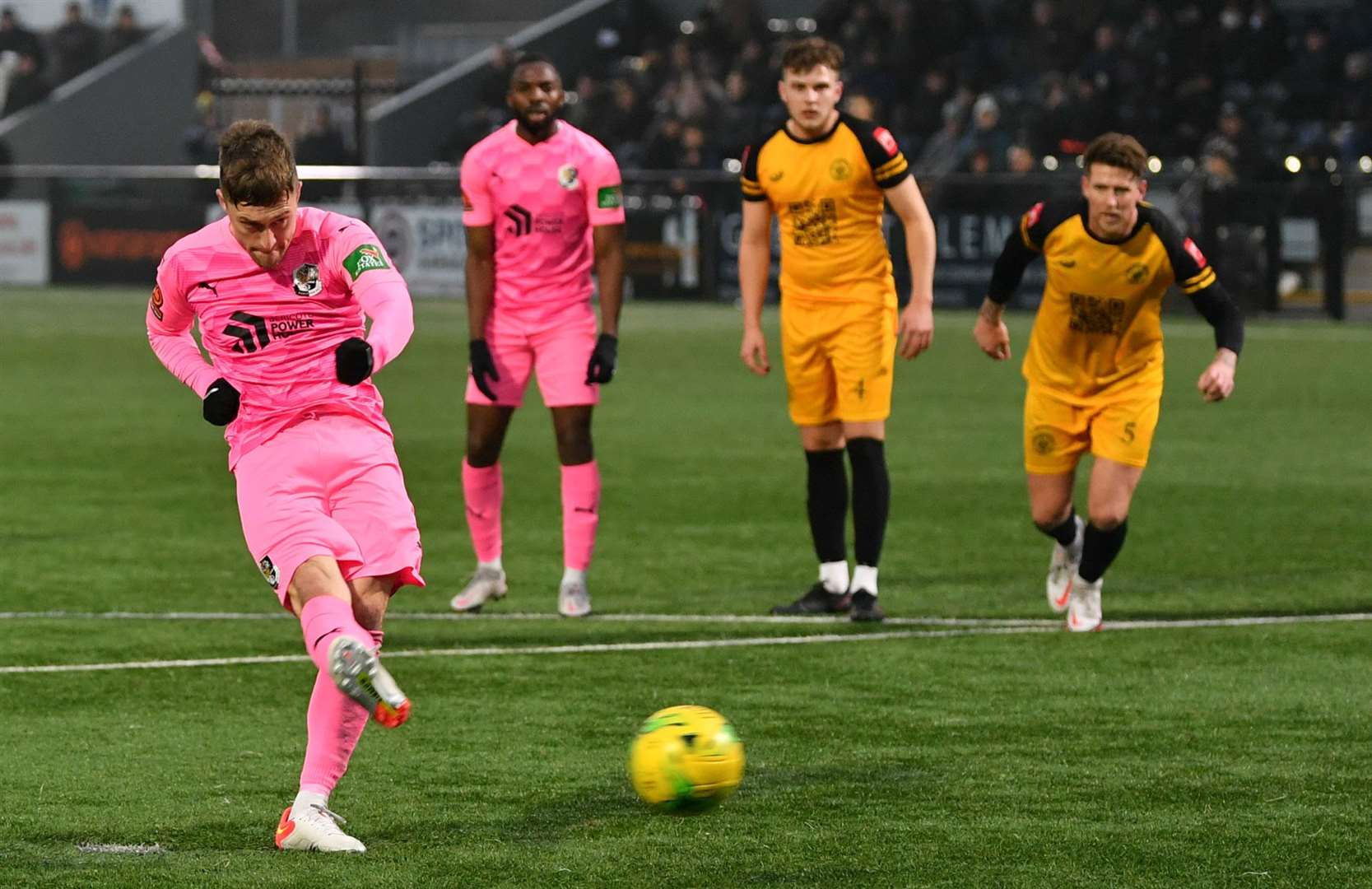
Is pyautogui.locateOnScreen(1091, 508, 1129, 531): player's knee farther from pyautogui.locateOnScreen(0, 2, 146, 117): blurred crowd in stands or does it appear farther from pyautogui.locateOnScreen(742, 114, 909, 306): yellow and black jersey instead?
pyautogui.locateOnScreen(0, 2, 146, 117): blurred crowd in stands

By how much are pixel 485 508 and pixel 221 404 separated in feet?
13.0

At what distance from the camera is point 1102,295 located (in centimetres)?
824

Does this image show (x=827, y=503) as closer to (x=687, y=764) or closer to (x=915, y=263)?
(x=915, y=263)

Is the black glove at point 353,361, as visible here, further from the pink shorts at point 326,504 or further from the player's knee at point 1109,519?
the player's knee at point 1109,519

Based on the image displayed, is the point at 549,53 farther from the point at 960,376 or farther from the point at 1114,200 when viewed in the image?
the point at 1114,200

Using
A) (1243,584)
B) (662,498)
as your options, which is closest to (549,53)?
(662,498)

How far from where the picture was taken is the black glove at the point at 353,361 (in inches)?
191

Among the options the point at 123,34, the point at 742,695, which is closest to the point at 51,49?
the point at 123,34

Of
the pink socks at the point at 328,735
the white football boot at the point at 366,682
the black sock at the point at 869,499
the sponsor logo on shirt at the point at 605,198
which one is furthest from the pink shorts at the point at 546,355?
the white football boot at the point at 366,682

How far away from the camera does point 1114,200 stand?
7.97 meters

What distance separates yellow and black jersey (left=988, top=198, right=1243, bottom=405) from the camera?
8.16 meters

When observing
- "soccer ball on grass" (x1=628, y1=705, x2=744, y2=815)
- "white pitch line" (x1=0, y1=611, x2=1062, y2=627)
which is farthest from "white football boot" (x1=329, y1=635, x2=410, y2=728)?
"white pitch line" (x1=0, y1=611, x2=1062, y2=627)

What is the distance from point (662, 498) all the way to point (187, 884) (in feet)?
24.4

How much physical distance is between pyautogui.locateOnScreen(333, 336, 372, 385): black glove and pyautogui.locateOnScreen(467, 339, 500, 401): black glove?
3837 millimetres
